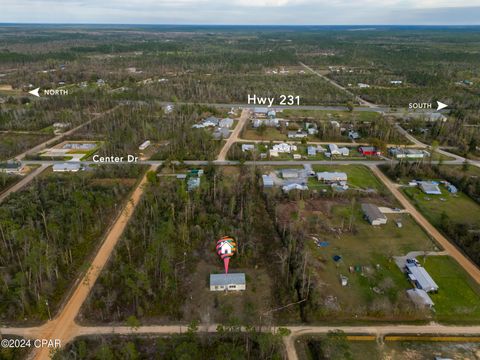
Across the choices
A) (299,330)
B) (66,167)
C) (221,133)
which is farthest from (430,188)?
(66,167)

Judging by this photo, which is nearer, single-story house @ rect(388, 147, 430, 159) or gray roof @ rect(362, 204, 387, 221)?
gray roof @ rect(362, 204, 387, 221)

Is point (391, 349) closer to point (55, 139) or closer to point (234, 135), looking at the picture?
point (234, 135)

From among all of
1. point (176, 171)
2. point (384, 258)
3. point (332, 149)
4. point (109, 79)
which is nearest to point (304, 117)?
point (332, 149)

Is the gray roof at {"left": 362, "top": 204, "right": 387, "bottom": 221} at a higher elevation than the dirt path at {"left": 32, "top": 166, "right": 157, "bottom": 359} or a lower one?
higher

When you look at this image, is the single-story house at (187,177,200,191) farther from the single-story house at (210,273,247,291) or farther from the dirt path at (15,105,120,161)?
the dirt path at (15,105,120,161)

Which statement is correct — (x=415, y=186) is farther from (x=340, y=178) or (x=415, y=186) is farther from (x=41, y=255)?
(x=41, y=255)

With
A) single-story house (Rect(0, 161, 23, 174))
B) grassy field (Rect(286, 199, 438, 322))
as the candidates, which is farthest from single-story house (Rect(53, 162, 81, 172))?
grassy field (Rect(286, 199, 438, 322))
